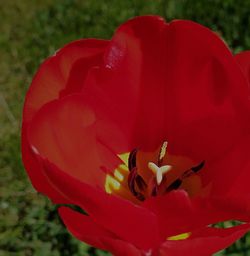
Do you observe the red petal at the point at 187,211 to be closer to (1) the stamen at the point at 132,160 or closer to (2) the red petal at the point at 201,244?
(2) the red petal at the point at 201,244

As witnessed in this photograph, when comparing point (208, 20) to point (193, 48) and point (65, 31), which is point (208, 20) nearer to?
point (65, 31)

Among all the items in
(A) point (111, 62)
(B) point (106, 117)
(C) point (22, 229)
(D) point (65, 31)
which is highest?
(A) point (111, 62)

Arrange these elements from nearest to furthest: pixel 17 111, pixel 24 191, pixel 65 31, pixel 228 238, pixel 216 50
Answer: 1. pixel 228 238
2. pixel 216 50
3. pixel 24 191
4. pixel 17 111
5. pixel 65 31

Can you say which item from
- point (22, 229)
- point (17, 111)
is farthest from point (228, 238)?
point (17, 111)

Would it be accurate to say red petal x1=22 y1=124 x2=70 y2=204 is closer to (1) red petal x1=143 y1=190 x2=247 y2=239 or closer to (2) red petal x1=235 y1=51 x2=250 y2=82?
(1) red petal x1=143 y1=190 x2=247 y2=239

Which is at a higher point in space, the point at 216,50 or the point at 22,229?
the point at 216,50

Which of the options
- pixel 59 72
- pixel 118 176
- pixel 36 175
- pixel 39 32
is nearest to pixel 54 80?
pixel 59 72

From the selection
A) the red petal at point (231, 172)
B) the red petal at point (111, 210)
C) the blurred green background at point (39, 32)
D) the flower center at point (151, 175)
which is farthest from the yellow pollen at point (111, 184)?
the blurred green background at point (39, 32)

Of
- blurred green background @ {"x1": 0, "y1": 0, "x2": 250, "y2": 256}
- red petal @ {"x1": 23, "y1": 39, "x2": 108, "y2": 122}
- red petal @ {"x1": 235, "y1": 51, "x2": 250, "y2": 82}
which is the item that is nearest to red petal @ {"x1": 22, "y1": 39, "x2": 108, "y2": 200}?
red petal @ {"x1": 23, "y1": 39, "x2": 108, "y2": 122}

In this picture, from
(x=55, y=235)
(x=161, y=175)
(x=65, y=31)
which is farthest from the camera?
(x=65, y=31)
